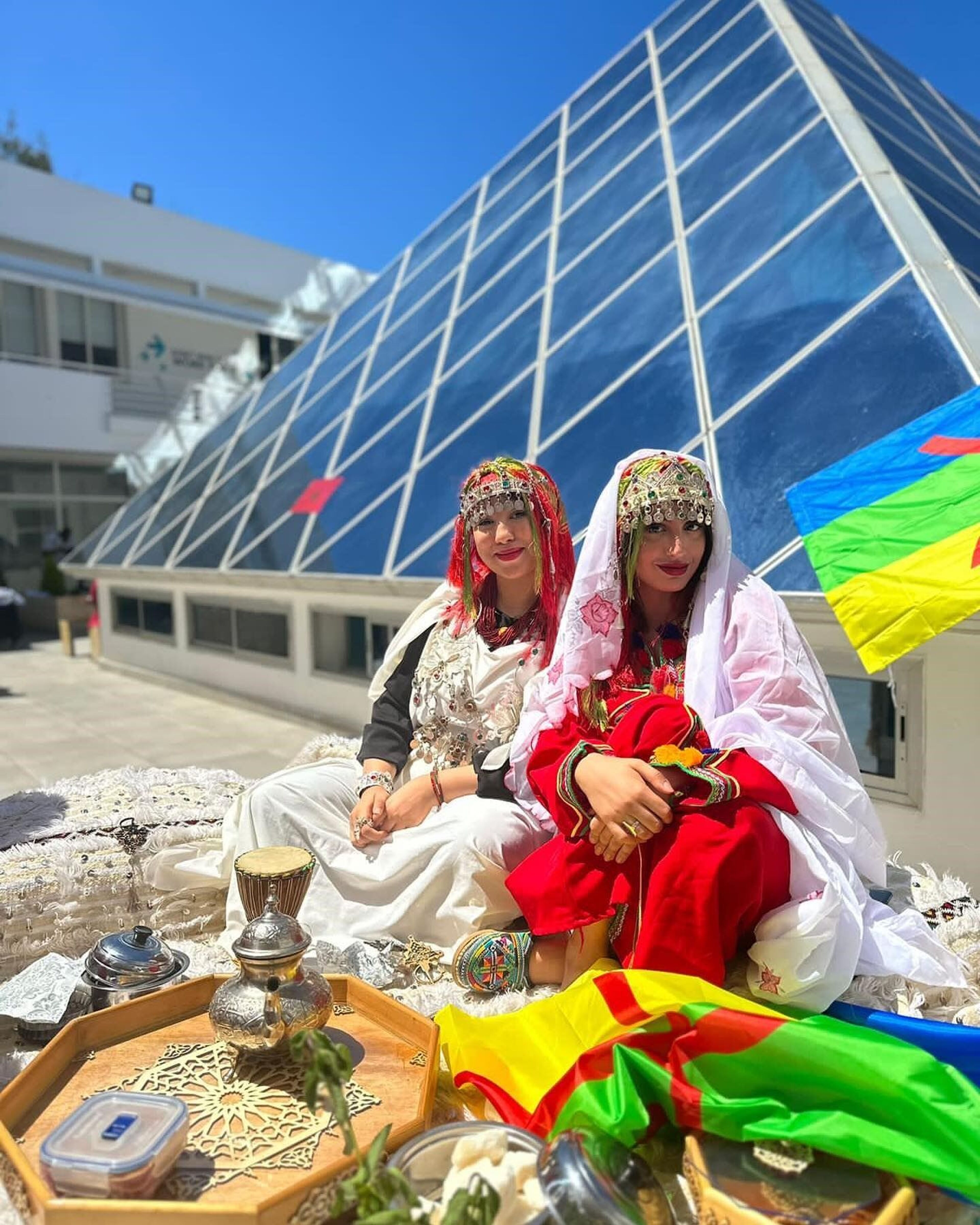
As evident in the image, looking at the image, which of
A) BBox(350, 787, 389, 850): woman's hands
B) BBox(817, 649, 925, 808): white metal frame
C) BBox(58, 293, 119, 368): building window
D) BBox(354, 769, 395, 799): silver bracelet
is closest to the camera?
BBox(350, 787, 389, 850): woman's hands

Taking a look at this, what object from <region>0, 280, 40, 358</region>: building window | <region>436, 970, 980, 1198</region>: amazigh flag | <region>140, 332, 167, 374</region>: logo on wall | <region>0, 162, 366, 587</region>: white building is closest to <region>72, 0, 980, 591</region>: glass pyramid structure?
<region>436, 970, 980, 1198</region>: amazigh flag

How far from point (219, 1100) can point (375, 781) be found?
3.72 feet

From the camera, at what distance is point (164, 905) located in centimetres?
280

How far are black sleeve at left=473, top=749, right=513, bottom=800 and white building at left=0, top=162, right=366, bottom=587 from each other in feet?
57.9

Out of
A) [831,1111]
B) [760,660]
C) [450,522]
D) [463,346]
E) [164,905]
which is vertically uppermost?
[463,346]

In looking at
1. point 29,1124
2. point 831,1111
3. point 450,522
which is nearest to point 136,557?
point 450,522

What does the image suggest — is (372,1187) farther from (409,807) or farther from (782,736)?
(409,807)

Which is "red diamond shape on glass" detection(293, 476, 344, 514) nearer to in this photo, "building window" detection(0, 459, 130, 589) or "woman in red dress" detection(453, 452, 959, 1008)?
"woman in red dress" detection(453, 452, 959, 1008)

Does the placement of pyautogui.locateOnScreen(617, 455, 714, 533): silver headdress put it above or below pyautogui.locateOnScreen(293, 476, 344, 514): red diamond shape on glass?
below

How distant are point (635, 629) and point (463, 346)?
14.3 feet

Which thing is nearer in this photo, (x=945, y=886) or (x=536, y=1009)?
(x=536, y=1009)

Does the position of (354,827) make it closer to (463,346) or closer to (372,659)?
(372,659)

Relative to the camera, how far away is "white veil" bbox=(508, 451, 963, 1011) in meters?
1.92

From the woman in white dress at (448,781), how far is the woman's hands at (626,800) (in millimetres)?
502
